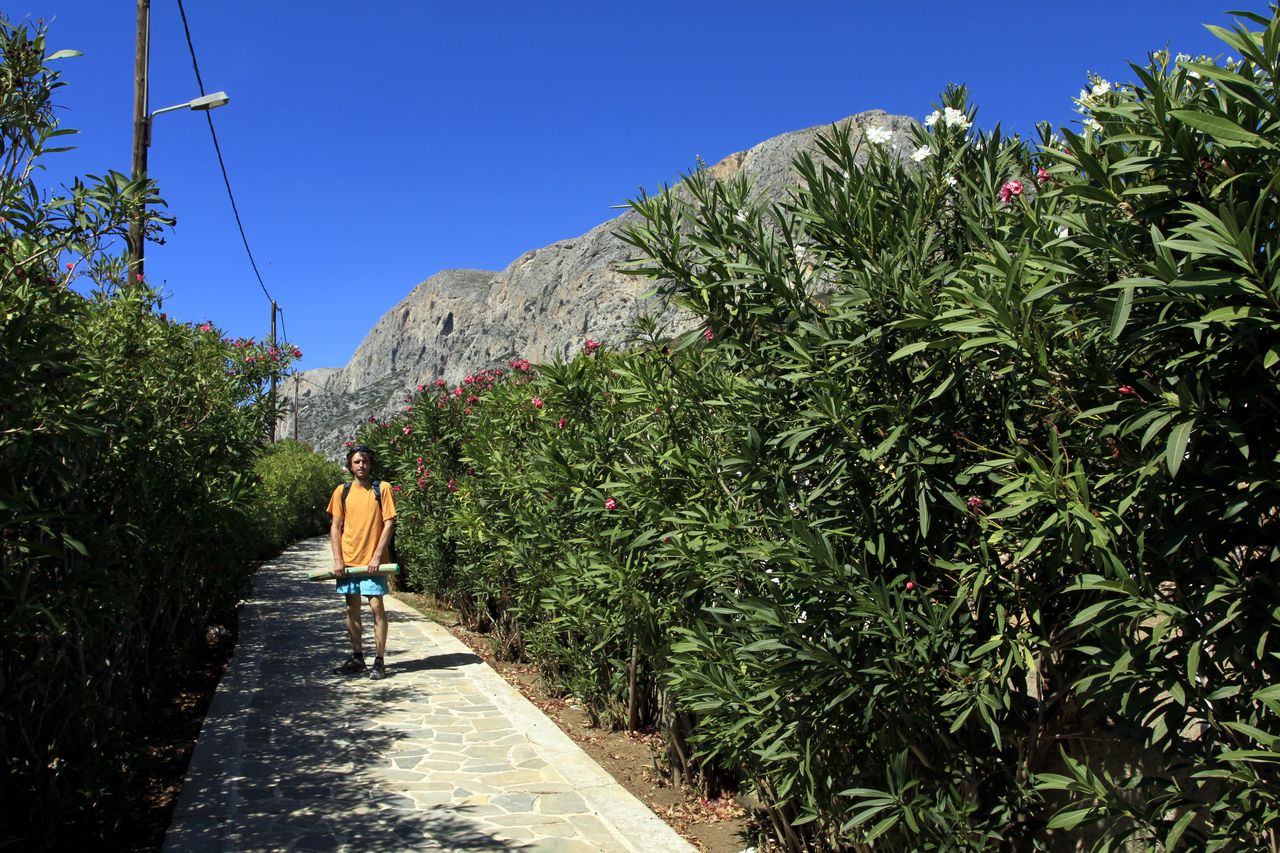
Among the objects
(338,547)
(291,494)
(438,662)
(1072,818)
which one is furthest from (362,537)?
(291,494)

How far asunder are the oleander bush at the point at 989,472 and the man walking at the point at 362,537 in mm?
3957

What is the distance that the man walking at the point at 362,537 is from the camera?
7.84 m

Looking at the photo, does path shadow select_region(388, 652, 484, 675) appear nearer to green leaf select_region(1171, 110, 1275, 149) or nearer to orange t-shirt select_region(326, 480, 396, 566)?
orange t-shirt select_region(326, 480, 396, 566)

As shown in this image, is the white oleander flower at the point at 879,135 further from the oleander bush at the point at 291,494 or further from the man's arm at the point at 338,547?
the oleander bush at the point at 291,494

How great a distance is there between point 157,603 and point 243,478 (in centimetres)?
127

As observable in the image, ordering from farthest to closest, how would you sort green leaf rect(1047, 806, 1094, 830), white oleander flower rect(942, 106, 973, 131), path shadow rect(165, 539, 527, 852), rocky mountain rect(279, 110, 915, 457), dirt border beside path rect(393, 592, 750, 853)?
1. rocky mountain rect(279, 110, 915, 457)
2. dirt border beside path rect(393, 592, 750, 853)
3. path shadow rect(165, 539, 527, 852)
4. white oleander flower rect(942, 106, 973, 131)
5. green leaf rect(1047, 806, 1094, 830)

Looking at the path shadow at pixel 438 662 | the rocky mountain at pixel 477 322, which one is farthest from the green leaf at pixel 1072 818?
the rocky mountain at pixel 477 322

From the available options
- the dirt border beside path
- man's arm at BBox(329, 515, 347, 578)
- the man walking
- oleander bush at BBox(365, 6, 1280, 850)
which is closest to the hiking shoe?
the man walking

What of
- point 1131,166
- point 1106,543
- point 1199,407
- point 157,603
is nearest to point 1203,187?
point 1131,166

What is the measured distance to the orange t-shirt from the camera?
7.87 meters

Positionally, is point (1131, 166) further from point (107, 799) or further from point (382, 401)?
point (382, 401)

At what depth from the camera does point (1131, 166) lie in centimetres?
199

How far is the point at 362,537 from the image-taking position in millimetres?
7879

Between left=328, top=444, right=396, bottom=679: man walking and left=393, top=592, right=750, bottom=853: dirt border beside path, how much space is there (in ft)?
4.70
